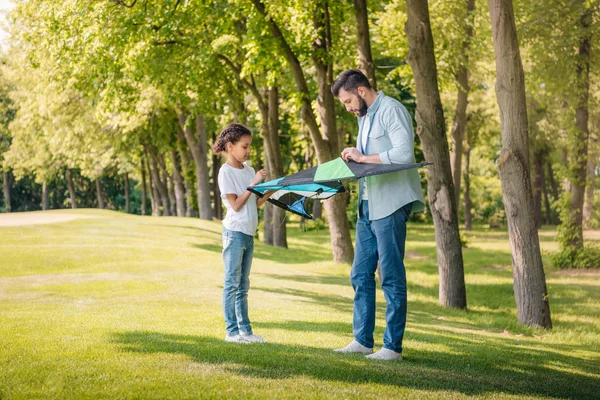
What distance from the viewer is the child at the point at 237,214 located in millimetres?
7902

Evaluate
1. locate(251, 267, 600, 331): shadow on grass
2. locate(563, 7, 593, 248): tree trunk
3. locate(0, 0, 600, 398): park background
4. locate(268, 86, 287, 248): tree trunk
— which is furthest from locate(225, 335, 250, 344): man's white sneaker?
locate(563, 7, 593, 248): tree trunk

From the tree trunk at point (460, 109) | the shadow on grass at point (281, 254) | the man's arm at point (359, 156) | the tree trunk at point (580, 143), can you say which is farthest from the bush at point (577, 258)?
the man's arm at point (359, 156)

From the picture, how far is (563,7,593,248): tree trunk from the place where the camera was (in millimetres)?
24938

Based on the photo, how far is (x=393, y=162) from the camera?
22.8 feet

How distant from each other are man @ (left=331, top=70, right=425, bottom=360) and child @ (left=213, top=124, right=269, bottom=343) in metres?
1.24

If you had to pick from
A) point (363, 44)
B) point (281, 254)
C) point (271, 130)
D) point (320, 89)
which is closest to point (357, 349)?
point (363, 44)

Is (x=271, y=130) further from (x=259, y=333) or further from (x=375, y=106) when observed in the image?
(x=375, y=106)

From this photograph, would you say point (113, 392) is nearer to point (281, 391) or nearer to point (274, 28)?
point (281, 391)

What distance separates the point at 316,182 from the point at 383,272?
1148 millimetres

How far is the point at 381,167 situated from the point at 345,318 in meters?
5.04

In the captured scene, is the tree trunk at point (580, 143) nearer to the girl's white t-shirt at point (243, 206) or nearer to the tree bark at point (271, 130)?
the tree bark at point (271, 130)

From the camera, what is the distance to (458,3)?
24.9 metres

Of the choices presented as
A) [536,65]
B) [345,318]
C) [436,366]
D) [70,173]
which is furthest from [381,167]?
[70,173]

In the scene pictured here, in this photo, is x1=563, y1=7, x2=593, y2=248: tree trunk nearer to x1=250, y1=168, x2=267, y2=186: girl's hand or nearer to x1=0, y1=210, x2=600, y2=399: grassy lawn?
x1=0, y1=210, x2=600, y2=399: grassy lawn
